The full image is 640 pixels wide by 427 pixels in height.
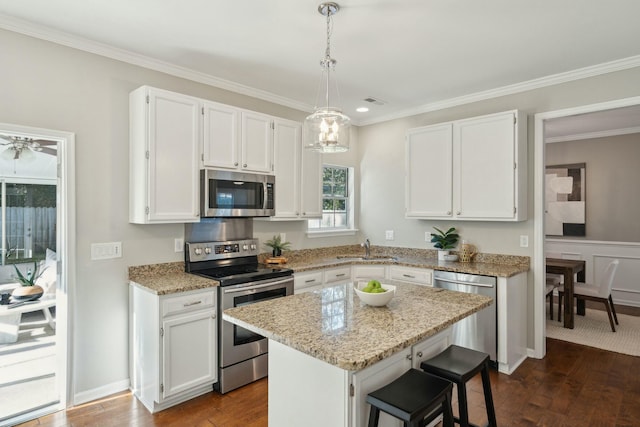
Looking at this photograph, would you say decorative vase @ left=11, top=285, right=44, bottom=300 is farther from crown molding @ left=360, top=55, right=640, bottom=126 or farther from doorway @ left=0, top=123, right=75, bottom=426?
crown molding @ left=360, top=55, right=640, bottom=126

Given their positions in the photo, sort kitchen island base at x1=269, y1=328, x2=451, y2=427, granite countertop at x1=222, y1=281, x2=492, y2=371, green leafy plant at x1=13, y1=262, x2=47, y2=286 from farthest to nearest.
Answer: green leafy plant at x1=13, y1=262, x2=47, y2=286
kitchen island base at x1=269, y1=328, x2=451, y2=427
granite countertop at x1=222, y1=281, x2=492, y2=371

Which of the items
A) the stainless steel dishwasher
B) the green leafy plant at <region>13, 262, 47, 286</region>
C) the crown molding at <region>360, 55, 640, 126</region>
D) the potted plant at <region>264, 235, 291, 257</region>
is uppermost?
the crown molding at <region>360, 55, 640, 126</region>

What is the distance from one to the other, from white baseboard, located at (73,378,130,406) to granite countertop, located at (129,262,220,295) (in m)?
0.84

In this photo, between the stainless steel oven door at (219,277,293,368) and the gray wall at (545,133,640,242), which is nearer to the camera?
the stainless steel oven door at (219,277,293,368)

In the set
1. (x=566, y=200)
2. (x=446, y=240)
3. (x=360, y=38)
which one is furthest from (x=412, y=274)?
(x=566, y=200)

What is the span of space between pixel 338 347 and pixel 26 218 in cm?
286

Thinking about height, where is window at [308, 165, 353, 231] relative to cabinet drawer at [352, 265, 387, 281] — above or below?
above

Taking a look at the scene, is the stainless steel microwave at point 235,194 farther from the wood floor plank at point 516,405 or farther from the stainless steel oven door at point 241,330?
the wood floor plank at point 516,405

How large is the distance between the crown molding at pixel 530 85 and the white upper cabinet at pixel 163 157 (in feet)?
8.71

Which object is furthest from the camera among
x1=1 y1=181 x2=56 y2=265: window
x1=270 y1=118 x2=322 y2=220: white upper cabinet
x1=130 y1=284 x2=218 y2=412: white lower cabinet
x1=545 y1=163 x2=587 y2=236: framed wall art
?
x1=545 y1=163 x2=587 y2=236: framed wall art

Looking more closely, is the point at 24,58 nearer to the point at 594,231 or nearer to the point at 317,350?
the point at 317,350

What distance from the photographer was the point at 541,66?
324 cm

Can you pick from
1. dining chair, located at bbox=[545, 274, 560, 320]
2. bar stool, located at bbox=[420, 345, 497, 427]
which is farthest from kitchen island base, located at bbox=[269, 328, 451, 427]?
dining chair, located at bbox=[545, 274, 560, 320]

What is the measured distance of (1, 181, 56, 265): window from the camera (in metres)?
2.89
